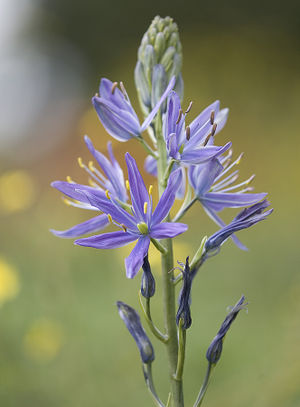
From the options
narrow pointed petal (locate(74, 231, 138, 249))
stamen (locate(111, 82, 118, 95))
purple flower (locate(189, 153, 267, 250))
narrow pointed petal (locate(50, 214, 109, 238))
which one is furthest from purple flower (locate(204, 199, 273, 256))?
stamen (locate(111, 82, 118, 95))

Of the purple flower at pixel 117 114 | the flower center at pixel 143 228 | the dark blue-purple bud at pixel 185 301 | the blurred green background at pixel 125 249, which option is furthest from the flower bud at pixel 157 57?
the blurred green background at pixel 125 249

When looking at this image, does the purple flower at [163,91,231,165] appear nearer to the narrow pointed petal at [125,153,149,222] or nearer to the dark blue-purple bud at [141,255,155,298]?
the narrow pointed petal at [125,153,149,222]

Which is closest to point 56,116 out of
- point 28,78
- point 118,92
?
point 28,78

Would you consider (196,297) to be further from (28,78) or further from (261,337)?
(28,78)

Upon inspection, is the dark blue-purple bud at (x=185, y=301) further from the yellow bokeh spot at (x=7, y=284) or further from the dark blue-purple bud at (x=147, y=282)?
the yellow bokeh spot at (x=7, y=284)

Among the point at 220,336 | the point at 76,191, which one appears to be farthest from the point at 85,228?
the point at 220,336

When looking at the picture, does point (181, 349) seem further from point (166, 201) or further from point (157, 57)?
point (157, 57)
